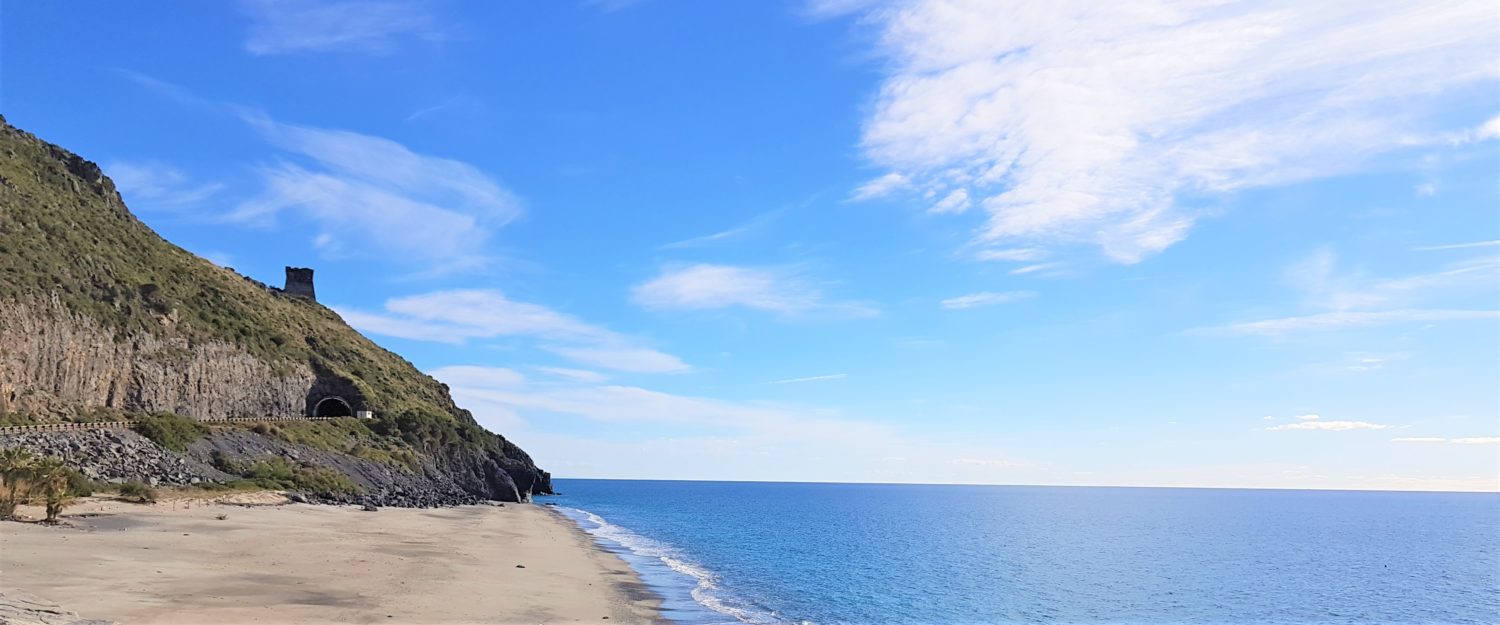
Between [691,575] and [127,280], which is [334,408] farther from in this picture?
[691,575]

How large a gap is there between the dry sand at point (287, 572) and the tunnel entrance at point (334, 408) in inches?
2018

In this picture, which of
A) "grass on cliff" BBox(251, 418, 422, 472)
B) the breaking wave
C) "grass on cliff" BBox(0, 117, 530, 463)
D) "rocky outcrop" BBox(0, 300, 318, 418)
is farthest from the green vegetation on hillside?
the breaking wave

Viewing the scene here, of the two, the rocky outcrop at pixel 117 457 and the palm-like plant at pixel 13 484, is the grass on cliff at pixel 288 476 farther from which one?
the palm-like plant at pixel 13 484

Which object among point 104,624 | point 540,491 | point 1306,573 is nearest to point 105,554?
point 104,624

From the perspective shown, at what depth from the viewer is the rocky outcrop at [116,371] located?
2232 inches

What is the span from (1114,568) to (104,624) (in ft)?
177

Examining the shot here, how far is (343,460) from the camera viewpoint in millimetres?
71062

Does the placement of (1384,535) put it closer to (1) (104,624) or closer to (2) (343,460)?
(2) (343,460)

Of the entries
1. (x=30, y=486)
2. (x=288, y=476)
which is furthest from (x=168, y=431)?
(x=30, y=486)

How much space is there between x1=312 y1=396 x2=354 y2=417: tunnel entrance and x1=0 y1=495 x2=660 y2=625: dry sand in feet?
168

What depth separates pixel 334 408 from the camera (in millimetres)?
96438

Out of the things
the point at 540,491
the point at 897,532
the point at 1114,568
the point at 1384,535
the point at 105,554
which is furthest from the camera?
the point at 540,491

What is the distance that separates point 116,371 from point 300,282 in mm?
73662

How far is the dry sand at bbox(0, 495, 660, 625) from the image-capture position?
20.2m
